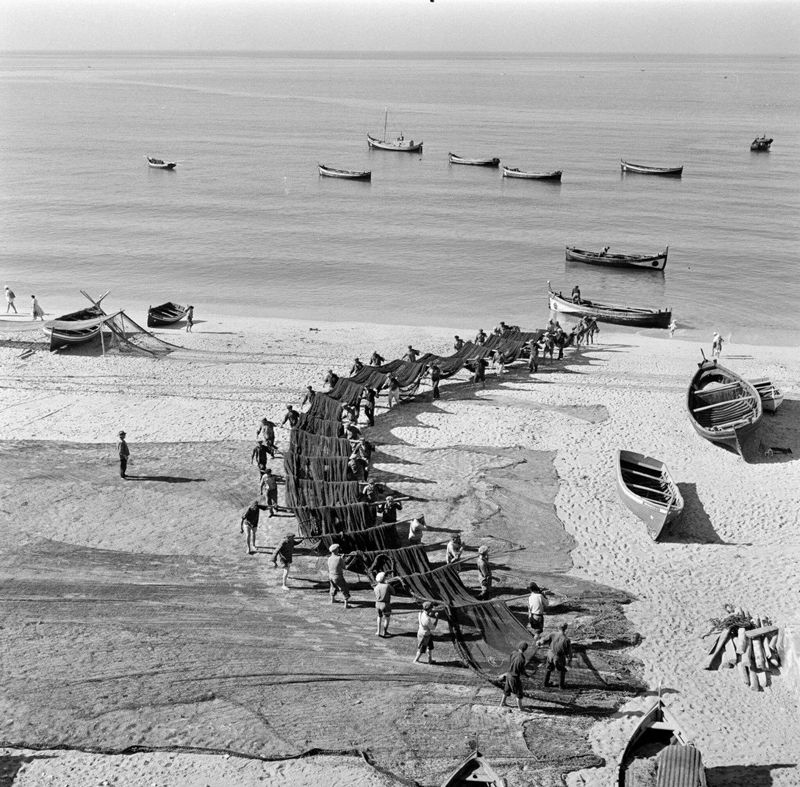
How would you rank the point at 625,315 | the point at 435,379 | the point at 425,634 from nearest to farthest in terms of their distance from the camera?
the point at 425,634 < the point at 435,379 < the point at 625,315

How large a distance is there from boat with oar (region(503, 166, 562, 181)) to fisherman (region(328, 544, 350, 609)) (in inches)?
2668

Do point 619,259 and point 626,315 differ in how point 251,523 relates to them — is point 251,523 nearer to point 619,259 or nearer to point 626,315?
point 626,315

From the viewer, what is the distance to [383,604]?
567 inches

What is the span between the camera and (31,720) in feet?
41.1

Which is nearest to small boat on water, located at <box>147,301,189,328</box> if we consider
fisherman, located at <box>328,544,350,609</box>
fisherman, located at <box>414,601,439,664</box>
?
fisherman, located at <box>328,544,350,609</box>

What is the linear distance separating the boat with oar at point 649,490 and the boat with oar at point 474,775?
8.73 metres

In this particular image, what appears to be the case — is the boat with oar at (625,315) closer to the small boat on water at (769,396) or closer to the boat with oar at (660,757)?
the small boat on water at (769,396)

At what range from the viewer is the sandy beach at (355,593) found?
40.3 feet

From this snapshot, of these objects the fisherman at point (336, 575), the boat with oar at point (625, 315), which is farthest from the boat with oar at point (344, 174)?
the fisherman at point (336, 575)

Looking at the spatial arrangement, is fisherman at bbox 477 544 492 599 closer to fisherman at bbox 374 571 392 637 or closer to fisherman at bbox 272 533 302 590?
fisherman at bbox 374 571 392 637

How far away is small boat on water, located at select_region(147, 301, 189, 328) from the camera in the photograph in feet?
123

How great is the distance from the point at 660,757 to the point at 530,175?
71668 mm

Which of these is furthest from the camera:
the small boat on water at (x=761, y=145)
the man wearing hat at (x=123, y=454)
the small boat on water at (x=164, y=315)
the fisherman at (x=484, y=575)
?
the small boat on water at (x=761, y=145)

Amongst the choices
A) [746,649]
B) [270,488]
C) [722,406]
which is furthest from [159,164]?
[746,649]
